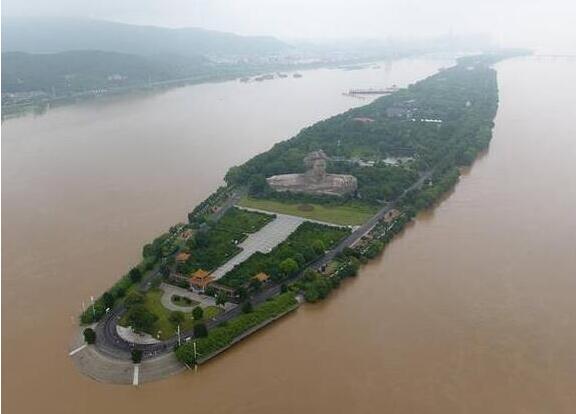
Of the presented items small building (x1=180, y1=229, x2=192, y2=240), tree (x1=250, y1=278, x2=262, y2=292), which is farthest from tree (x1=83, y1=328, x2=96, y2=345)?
small building (x1=180, y1=229, x2=192, y2=240)

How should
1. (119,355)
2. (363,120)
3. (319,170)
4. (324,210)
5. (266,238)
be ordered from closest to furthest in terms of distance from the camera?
(119,355) → (266,238) → (324,210) → (319,170) → (363,120)

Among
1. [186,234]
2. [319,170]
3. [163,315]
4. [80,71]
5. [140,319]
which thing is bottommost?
[163,315]

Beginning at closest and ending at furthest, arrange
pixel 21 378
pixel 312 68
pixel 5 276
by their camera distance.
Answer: pixel 21 378 < pixel 5 276 < pixel 312 68

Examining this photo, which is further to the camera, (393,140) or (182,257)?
(393,140)

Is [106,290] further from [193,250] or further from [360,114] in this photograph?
[360,114]

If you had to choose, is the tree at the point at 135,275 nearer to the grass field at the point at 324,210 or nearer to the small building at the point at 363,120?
the grass field at the point at 324,210

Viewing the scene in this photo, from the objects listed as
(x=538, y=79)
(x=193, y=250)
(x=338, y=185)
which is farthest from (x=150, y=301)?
(x=538, y=79)

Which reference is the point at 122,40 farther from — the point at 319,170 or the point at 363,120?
the point at 319,170

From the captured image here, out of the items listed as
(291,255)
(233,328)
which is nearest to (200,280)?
(233,328)
